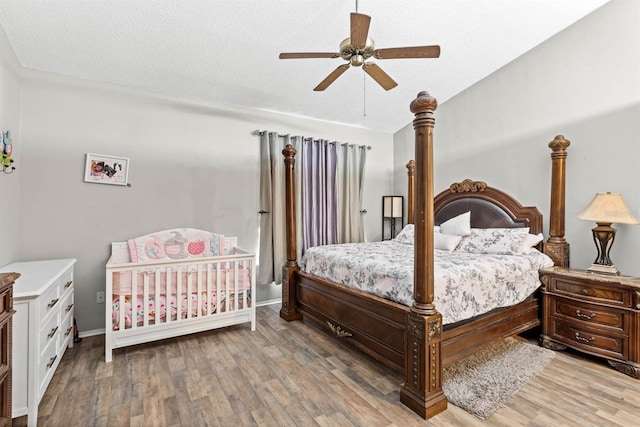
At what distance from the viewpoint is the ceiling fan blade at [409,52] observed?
198cm

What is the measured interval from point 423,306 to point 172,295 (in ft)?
7.19

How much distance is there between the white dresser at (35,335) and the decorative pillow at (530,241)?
3.87 m

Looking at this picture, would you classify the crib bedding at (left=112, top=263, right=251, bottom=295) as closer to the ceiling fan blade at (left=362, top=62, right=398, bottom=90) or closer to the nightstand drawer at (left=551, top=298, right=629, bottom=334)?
the ceiling fan blade at (left=362, top=62, right=398, bottom=90)

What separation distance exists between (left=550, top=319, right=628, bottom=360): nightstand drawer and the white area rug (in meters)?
0.18

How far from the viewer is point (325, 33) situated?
273 centimetres

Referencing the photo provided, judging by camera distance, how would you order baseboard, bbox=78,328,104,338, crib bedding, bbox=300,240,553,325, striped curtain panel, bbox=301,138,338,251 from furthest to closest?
1. striped curtain panel, bbox=301,138,338,251
2. baseboard, bbox=78,328,104,338
3. crib bedding, bbox=300,240,553,325

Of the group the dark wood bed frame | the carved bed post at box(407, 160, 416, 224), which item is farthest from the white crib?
the carved bed post at box(407, 160, 416, 224)

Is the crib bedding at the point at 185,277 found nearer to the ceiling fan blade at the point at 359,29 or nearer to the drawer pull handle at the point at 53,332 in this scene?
the drawer pull handle at the point at 53,332

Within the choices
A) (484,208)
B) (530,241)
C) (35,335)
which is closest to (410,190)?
(484,208)

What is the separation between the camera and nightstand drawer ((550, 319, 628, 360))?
232cm

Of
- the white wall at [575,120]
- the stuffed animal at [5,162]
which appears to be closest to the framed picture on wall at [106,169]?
the stuffed animal at [5,162]

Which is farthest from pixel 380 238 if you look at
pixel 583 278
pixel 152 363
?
pixel 152 363

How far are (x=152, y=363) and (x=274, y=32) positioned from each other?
296 cm

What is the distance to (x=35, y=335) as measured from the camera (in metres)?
1.70
